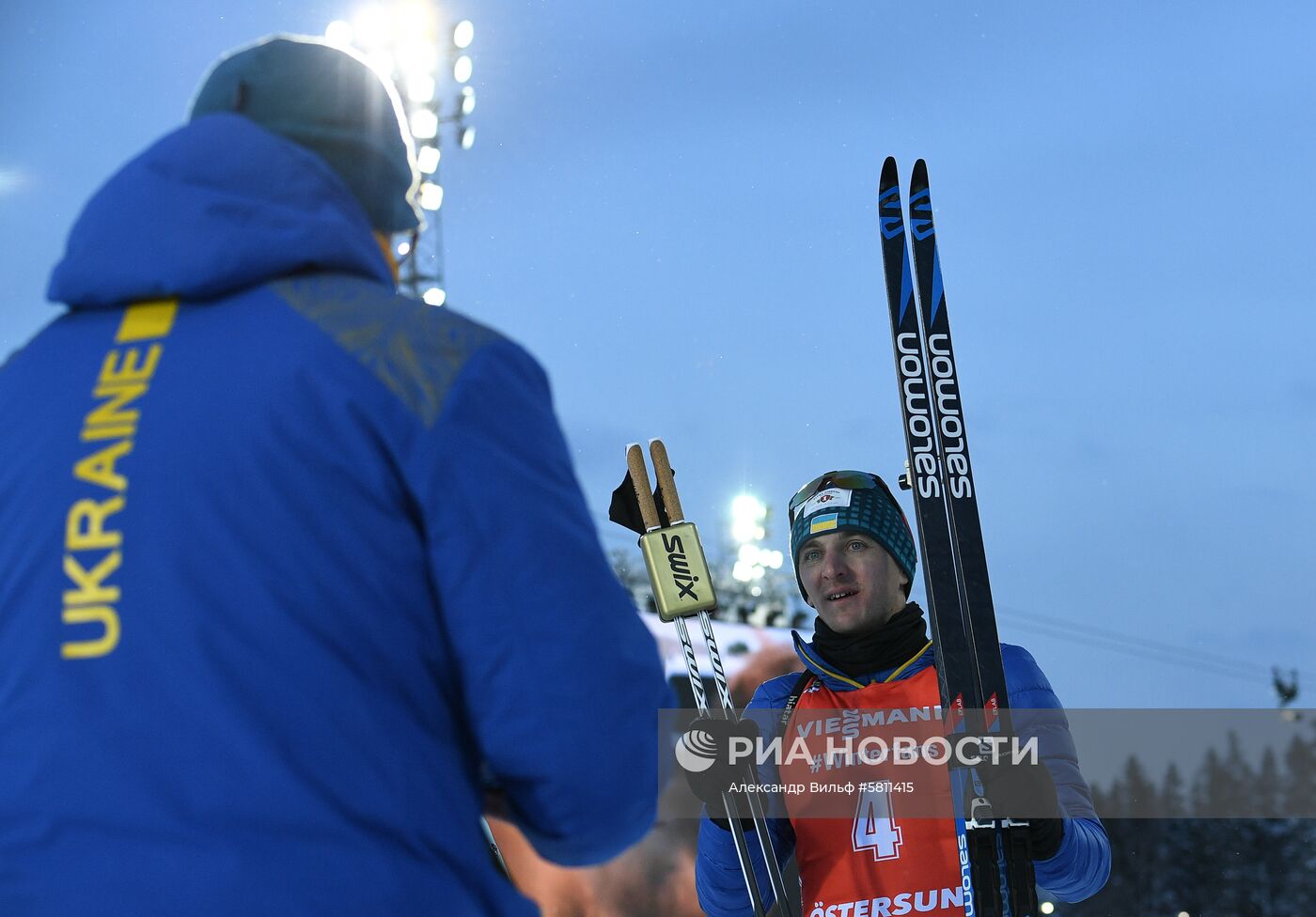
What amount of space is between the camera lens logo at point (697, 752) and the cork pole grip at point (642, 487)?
1.98 ft

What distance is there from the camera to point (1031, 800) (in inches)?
105

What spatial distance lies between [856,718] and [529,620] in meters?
2.03

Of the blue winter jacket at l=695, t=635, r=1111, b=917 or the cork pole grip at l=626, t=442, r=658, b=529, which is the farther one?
the cork pole grip at l=626, t=442, r=658, b=529

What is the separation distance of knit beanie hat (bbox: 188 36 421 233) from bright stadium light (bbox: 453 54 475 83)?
35.9ft

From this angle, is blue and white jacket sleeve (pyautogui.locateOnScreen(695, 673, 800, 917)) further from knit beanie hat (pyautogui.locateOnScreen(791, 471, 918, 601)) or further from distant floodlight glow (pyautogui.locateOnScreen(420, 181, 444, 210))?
distant floodlight glow (pyautogui.locateOnScreen(420, 181, 444, 210))

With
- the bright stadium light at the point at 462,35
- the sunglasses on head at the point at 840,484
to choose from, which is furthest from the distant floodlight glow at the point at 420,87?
the sunglasses on head at the point at 840,484

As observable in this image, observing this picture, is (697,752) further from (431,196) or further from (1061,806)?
(431,196)

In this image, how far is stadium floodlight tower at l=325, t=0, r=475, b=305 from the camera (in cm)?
1138

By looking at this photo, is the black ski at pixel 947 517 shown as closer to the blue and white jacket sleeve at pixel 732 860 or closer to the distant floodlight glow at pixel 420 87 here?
the blue and white jacket sleeve at pixel 732 860

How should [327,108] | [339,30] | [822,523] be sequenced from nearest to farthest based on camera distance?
[327,108]
[822,523]
[339,30]

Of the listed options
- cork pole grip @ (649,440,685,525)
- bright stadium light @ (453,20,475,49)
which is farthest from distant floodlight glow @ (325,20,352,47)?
cork pole grip @ (649,440,685,525)

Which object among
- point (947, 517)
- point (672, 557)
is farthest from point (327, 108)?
point (947, 517)

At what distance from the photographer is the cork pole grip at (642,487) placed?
10.7ft

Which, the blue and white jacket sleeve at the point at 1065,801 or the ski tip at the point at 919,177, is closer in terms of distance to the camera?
the blue and white jacket sleeve at the point at 1065,801
